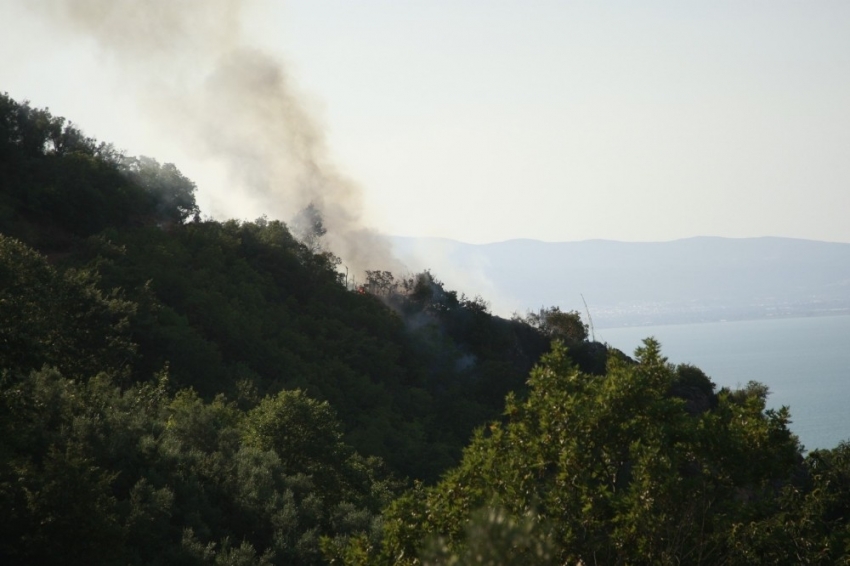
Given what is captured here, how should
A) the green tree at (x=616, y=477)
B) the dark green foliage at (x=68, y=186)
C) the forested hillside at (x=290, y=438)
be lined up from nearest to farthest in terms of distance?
the green tree at (x=616, y=477) → the forested hillside at (x=290, y=438) → the dark green foliage at (x=68, y=186)

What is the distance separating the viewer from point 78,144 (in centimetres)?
8338

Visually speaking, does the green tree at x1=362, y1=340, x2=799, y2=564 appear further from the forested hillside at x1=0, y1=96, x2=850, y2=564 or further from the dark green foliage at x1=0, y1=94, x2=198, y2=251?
the dark green foliage at x1=0, y1=94, x2=198, y2=251

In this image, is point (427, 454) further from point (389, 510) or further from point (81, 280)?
point (389, 510)

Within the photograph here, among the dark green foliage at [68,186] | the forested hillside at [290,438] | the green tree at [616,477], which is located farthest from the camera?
the dark green foliage at [68,186]

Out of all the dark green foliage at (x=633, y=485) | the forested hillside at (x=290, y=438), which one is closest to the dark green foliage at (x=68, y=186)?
the forested hillside at (x=290, y=438)

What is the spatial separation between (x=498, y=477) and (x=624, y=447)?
245 centimetres

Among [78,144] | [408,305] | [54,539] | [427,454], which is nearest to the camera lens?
[54,539]

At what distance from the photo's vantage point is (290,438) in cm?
3647

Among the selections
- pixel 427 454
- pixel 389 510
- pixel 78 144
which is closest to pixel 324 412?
pixel 427 454

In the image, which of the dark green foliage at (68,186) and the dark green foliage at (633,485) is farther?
the dark green foliage at (68,186)

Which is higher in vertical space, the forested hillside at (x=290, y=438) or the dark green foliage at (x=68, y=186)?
the dark green foliage at (x=68, y=186)

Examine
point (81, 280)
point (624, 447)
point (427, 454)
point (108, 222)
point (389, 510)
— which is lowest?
point (427, 454)

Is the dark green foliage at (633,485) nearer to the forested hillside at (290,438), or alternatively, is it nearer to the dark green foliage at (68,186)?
the forested hillside at (290,438)

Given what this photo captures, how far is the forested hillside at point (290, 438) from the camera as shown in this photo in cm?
1739
